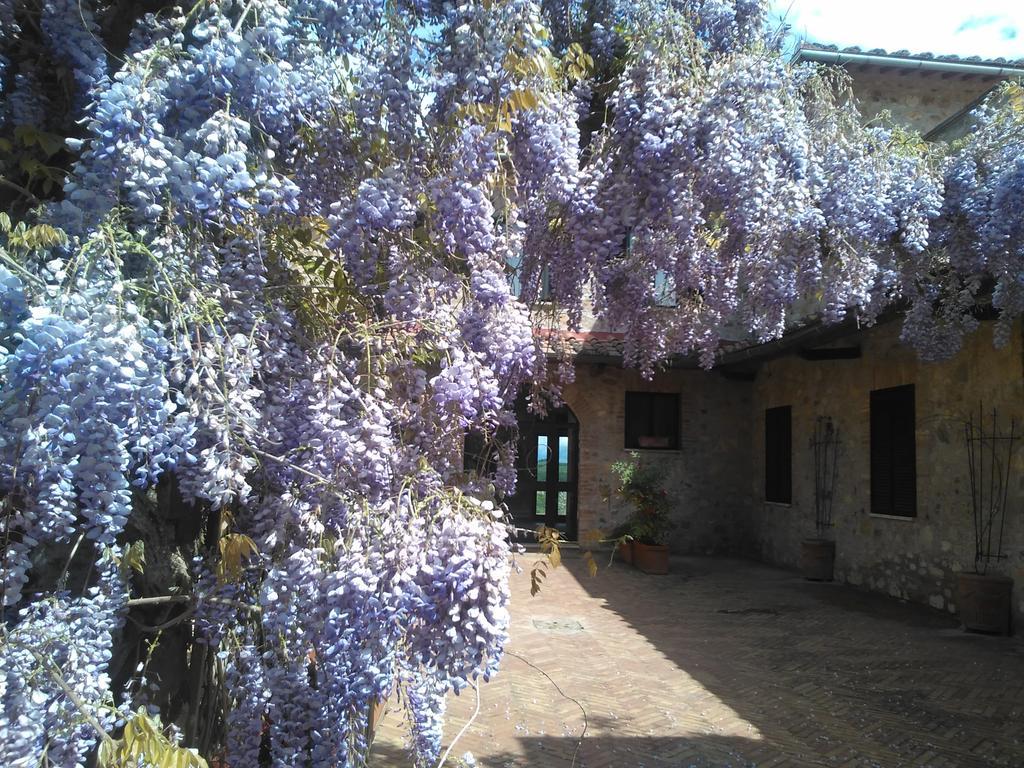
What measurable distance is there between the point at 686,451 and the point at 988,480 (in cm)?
570

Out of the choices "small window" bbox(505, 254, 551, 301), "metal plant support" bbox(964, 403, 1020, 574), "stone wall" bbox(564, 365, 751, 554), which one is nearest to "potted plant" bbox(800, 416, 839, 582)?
"stone wall" bbox(564, 365, 751, 554)

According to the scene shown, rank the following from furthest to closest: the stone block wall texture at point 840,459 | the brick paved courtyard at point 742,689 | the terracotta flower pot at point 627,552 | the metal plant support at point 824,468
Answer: the terracotta flower pot at point 627,552 → the metal plant support at point 824,468 → the stone block wall texture at point 840,459 → the brick paved courtyard at point 742,689

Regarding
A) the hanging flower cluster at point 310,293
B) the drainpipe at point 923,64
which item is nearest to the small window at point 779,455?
the drainpipe at point 923,64

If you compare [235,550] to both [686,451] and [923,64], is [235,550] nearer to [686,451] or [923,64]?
[923,64]

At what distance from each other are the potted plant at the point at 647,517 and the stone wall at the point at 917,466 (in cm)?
206

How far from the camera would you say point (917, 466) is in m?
8.66

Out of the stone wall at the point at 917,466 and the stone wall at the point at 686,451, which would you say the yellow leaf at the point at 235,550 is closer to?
the stone wall at the point at 917,466

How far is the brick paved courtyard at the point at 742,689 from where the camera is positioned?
168 inches

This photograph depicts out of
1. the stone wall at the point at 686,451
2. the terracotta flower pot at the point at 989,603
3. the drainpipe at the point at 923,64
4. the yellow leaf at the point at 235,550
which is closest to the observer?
the yellow leaf at the point at 235,550


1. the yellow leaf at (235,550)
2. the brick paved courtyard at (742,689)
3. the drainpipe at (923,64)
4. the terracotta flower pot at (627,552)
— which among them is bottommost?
the brick paved courtyard at (742,689)

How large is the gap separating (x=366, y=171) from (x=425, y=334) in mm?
523

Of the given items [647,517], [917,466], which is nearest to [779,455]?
[647,517]

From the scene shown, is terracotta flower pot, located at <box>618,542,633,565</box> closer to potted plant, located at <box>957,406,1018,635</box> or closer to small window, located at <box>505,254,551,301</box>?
potted plant, located at <box>957,406,1018,635</box>

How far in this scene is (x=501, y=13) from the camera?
2.13m
